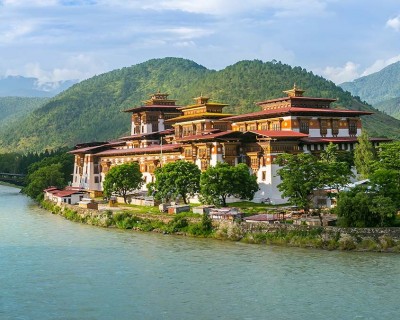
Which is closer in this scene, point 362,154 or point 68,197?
point 362,154

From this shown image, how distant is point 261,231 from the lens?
5212cm

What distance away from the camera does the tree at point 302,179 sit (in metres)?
54.8

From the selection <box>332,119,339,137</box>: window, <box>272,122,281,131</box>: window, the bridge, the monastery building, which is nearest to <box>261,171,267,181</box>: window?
the monastery building

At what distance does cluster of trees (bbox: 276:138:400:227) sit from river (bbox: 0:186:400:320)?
148 inches

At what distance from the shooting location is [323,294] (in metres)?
36.4

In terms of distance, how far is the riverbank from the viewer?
47562mm

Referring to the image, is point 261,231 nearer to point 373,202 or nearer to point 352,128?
point 373,202

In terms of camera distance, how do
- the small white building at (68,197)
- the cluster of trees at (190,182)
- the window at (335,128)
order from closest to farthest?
1. the cluster of trees at (190,182)
2. the window at (335,128)
3. the small white building at (68,197)

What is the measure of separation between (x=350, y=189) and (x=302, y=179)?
457 cm

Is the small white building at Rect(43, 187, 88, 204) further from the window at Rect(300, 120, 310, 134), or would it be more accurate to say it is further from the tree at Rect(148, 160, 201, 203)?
the window at Rect(300, 120, 310, 134)

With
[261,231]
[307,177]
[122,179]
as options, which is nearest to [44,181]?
[122,179]

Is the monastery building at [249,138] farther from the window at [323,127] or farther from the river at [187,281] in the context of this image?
the river at [187,281]

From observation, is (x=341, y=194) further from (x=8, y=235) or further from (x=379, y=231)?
(x=8, y=235)

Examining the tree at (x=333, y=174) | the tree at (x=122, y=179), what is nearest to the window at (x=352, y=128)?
the tree at (x=333, y=174)
